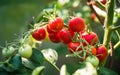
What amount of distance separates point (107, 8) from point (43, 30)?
169 millimetres

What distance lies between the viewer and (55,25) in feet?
3.21

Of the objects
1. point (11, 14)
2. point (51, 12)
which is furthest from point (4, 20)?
point (51, 12)

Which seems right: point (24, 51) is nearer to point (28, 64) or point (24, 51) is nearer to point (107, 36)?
point (28, 64)

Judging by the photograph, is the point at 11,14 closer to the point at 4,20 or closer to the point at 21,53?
the point at 4,20

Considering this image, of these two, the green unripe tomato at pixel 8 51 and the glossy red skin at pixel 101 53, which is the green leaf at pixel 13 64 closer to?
the green unripe tomato at pixel 8 51

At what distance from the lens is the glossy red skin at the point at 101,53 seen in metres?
0.95

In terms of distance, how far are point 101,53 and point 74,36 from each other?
3.2 inches

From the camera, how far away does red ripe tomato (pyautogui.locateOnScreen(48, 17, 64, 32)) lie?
A: 99 cm

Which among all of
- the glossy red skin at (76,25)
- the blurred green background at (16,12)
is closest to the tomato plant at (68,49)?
the glossy red skin at (76,25)

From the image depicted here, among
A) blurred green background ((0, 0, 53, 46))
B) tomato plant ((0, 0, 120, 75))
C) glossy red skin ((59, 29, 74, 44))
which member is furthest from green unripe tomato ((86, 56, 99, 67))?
blurred green background ((0, 0, 53, 46))

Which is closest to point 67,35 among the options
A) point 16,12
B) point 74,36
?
point 74,36

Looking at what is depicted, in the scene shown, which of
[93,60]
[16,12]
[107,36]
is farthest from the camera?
[16,12]

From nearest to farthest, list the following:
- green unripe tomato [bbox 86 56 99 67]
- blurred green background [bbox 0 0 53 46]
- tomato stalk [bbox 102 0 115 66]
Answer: green unripe tomato [bbox 86 56 99 67], tomato stalk [bbox 102 0 115 66], blurred green background [bbox 0 0 53 46]

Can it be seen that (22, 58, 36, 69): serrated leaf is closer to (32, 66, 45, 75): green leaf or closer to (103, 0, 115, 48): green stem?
(32, 66, 45, 75): green leaf
